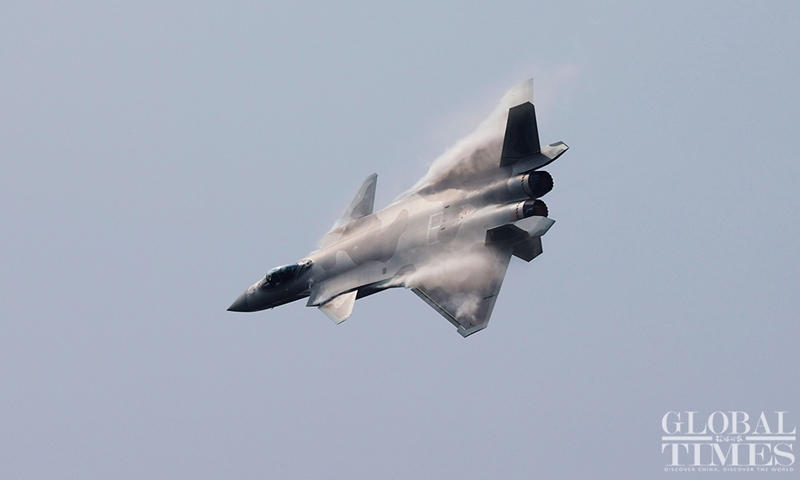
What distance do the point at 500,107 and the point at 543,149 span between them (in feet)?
9.38

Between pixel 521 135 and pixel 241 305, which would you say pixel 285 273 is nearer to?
pixel 241 305

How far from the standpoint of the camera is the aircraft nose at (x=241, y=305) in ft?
131

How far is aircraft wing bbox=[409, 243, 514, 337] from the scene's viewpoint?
33287 millimetres

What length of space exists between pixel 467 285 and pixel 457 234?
1.74m

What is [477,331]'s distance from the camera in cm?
3291

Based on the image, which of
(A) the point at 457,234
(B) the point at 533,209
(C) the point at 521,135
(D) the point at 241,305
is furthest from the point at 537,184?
(D) the point at 241,305

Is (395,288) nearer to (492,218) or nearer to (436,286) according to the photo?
(436,286)

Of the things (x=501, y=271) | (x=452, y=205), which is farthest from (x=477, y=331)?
(x=452, y=205)

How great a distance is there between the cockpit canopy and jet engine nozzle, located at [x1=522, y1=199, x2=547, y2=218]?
343 inches

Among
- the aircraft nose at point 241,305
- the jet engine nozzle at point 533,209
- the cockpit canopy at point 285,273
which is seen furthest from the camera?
the aircraft nose at point 241,305

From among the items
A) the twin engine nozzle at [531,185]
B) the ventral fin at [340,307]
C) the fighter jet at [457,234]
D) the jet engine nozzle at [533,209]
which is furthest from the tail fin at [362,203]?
the jet engine nozzle at [533,209]

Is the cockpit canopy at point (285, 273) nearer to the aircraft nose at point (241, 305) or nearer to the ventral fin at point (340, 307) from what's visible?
the aircraft nose at point (241, 305)

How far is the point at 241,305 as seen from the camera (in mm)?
40031

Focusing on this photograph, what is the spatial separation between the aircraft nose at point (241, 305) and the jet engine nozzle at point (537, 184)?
12029mm
